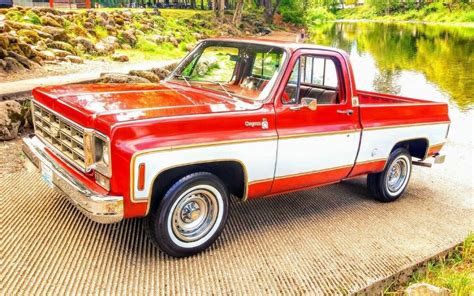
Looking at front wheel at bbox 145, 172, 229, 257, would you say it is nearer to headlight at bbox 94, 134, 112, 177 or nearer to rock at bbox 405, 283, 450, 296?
headlight at bbox 94, 134, 112, 177

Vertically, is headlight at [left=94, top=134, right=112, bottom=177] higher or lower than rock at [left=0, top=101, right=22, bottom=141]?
higher

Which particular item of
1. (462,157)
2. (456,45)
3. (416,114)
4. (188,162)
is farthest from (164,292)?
(456,45)

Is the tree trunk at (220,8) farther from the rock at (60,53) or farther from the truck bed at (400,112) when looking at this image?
the truck bed at (400,112)

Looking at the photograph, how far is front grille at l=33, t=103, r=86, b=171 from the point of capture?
3908mm

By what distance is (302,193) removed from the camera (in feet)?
19.9

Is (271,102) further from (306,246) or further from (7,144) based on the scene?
(7,144)

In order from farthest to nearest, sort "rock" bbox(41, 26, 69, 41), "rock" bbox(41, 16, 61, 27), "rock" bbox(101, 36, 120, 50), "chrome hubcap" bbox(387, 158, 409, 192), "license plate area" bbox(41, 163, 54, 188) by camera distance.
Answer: "rock" bbox(101, 36, 120, 50)
"rock" bbox(41, 16, 61, 27)
"rock" bbox(41, 26, 69, 41)
"chrome hubcap" bbox(387, 158, 409, 192)
"license plate area" bbox(41, 163, 54, 188)

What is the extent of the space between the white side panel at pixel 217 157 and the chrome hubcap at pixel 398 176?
7.93 feet

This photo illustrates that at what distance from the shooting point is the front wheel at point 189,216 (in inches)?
153

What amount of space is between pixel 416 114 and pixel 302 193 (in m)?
1.80

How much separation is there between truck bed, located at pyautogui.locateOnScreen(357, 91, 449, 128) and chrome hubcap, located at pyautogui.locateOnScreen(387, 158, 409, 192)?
62cm

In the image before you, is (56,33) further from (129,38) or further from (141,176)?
(141,176)

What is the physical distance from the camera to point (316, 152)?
486 cm

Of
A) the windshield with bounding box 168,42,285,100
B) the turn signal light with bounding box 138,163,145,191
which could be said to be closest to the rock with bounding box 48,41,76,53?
the windshield with bounding box 168,42,285,100
